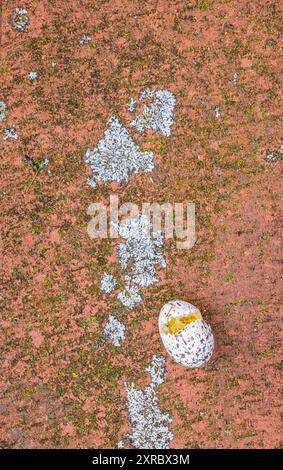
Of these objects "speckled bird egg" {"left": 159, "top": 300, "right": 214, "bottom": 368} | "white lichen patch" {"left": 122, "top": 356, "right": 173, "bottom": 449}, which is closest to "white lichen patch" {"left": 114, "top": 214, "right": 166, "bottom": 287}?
"speckled bird egg" {"left": 159, "top": 300, "right": 214, "bottom": 368}

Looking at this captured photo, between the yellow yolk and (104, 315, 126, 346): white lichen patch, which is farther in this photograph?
(104, 315, 126, 346): white lichen patch

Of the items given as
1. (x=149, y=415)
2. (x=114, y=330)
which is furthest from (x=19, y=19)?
(x=149, y=415)

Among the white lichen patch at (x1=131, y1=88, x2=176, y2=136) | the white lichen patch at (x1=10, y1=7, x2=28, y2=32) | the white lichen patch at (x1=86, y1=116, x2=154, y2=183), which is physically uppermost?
the white lichen patch at (x1=10, y1=7, x2=28, y2=32)

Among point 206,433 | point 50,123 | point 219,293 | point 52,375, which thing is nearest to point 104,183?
point 50,123

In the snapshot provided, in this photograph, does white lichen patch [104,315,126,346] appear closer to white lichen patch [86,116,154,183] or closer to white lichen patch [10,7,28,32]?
white lichen patch [86,116,154,183]

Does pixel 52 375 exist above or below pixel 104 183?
below

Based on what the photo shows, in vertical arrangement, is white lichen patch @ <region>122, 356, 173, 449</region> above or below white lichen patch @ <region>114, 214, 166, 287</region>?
below
